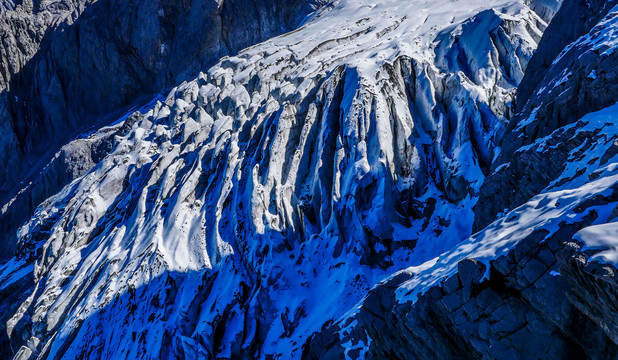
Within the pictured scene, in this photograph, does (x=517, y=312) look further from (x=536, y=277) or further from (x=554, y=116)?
(x=554, y=116)

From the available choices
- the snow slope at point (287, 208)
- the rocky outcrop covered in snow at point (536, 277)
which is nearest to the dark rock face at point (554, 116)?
the rocky outcrop covered in snow at point (536, 277)

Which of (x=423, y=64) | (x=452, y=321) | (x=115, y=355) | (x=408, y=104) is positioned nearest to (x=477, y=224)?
(x=452, y=321)

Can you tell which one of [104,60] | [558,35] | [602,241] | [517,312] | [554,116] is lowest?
[517,312]

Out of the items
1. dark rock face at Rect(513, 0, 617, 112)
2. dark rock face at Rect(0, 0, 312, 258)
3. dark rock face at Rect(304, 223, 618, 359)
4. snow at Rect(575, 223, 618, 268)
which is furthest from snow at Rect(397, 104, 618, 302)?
dark rock face at Rect(0, 0, 312, 258)

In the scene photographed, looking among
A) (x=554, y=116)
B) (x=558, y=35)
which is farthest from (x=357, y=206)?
(x=558, y=35)

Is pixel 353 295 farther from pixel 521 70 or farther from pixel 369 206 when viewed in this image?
pixel 521 70

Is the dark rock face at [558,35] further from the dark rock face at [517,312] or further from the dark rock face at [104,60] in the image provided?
the dark rock face at [104,60]

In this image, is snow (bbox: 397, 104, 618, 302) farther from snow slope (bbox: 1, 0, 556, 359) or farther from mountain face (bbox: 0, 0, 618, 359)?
snow slope (bbox: 1, 0, 556, 359)
